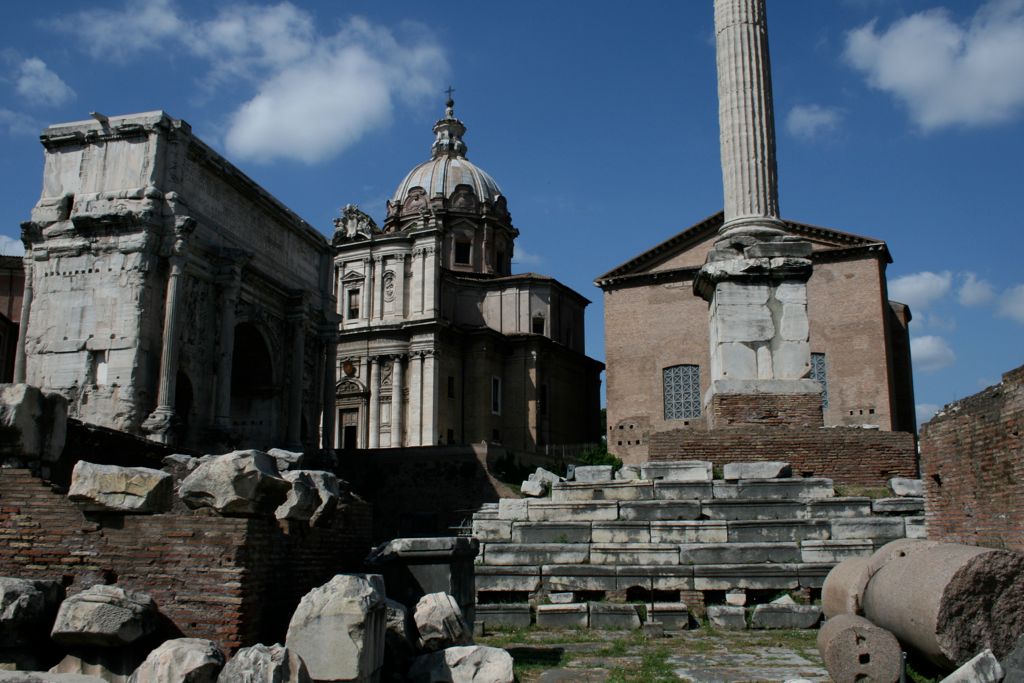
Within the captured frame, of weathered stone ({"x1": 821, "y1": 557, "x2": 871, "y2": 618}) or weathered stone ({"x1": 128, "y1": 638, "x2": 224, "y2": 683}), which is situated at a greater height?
weathered stone ({"x1": 821, "y1": 557, "x2": 871, "y2": 618})

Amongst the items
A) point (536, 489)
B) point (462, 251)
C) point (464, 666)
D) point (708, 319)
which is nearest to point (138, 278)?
point (536, 489)

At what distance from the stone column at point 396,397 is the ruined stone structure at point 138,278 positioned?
52.0ft

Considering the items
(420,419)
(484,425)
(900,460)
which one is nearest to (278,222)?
(420,419)

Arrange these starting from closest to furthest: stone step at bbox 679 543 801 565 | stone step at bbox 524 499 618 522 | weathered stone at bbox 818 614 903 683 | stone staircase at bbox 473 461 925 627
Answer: weathered stone at bbox 818 614 903 683 < stone staircase at bbox 473 461 925 627 < stone step at bbox 679 543 801 565 < stone step at bbox 524 499 618 522

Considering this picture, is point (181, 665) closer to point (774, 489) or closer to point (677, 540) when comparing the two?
point (677, 540)

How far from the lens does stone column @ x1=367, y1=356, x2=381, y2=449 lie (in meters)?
44.8

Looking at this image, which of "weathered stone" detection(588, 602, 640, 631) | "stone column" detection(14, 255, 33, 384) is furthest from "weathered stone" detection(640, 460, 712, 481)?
"stone column" detection(14, 255, 33, 384)

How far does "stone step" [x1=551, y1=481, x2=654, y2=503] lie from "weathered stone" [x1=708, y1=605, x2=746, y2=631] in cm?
237

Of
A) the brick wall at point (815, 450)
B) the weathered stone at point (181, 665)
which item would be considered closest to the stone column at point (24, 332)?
the brick wall at point (815, 450)

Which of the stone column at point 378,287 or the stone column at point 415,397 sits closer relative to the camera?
Result: the stone column at point 415,397

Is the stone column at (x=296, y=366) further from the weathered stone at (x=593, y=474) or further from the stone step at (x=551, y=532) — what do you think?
the stone step at (x=551, y=532)

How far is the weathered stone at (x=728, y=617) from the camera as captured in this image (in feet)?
35.5

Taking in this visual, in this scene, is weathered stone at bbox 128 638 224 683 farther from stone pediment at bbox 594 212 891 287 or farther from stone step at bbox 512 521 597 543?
stone pediment at bbox 594 212 891 287

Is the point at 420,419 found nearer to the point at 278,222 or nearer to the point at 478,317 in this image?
the point at 478,317
